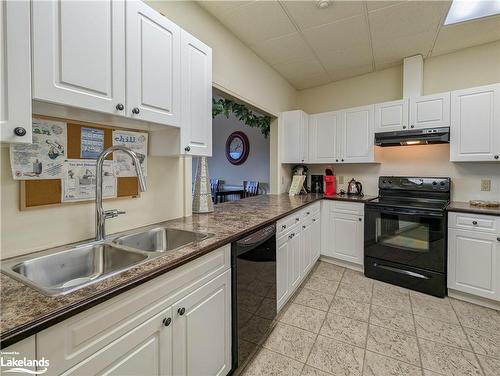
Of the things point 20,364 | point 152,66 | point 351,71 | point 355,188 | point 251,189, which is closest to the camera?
point 20,364

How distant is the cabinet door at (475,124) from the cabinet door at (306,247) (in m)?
1.67

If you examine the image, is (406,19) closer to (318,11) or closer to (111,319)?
(318,11)

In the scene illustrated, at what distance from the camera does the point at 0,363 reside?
580 mm

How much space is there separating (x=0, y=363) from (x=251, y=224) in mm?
1278

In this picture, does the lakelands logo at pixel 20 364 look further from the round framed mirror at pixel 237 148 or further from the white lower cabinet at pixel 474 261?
the round framed mirror at pixel 237 148

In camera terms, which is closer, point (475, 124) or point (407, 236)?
point (475, 124)

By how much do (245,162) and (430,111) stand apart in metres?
3.55

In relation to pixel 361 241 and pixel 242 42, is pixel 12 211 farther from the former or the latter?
pixel 361 241

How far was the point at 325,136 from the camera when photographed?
354cm

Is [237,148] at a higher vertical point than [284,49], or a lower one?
lower

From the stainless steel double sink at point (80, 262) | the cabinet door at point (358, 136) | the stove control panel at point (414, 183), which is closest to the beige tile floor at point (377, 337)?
the stainless steel double sink at point (80, 262)

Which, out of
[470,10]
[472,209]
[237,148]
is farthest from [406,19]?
[237,148]

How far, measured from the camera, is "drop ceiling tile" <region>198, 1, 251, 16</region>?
6.72 feet

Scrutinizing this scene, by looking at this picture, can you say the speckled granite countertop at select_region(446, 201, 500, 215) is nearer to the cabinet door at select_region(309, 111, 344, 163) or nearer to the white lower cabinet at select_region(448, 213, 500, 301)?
the white lower cabinet at select_region(448, 213, 500, 301)
